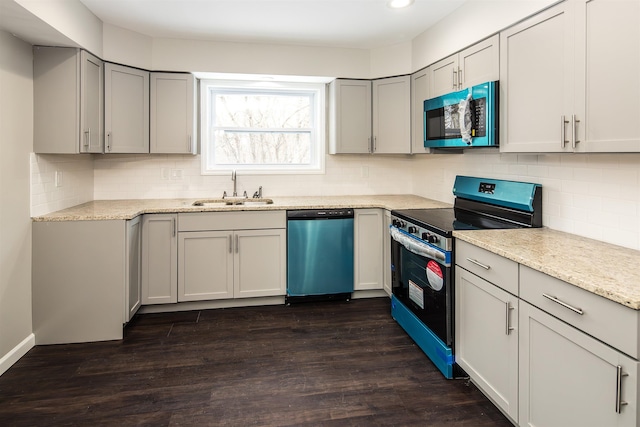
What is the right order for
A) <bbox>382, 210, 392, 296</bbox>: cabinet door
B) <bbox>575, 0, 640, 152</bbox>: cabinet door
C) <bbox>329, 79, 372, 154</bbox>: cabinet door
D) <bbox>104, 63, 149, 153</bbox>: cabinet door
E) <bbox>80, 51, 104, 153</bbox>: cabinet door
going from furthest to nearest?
<bbox>329, 79, 372, 154</bbox>: cabinet door, <bbox>382, 210, 392, 296</bbox>: cabinet door, <bbox>104, 63, 149, 153</bbox>: cabinet door, <bbox>80, 51, 104, 153</bbox>: cabinet door, <bbox>575, 0, 640, 152</bbox>: cabinet door

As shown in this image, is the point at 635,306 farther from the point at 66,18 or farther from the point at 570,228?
the point at 66,18

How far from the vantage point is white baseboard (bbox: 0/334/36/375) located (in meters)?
2.48

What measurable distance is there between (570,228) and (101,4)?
3465mm

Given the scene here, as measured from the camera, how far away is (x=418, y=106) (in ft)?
12.0

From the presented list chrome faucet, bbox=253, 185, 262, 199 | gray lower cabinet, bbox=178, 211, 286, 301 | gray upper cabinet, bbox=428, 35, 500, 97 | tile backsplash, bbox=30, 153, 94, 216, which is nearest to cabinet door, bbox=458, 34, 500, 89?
gray upper cabinet, bbox=428, 35, 500, 97

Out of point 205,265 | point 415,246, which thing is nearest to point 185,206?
point 205,265

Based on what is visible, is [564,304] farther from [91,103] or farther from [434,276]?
A: [91,103]

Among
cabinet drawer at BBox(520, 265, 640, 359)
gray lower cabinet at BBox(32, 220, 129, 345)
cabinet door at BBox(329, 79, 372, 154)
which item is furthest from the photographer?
cabinet door at BBox(329, 79, 372, 154)

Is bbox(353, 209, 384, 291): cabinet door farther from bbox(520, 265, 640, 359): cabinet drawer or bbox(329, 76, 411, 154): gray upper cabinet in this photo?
bbox(520, 265, 640, 359): cabinet drawer

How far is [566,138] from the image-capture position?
197 centimetres

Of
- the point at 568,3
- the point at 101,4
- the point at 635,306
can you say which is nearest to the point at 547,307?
the point at 635,306

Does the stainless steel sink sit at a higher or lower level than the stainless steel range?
higher

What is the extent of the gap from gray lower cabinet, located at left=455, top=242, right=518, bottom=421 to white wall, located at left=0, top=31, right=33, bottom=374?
2733mm

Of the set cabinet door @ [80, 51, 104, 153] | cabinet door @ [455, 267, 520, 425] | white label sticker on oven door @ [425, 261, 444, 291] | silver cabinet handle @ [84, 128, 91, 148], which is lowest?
cabinet door @ [455, 267, 520, 425]
